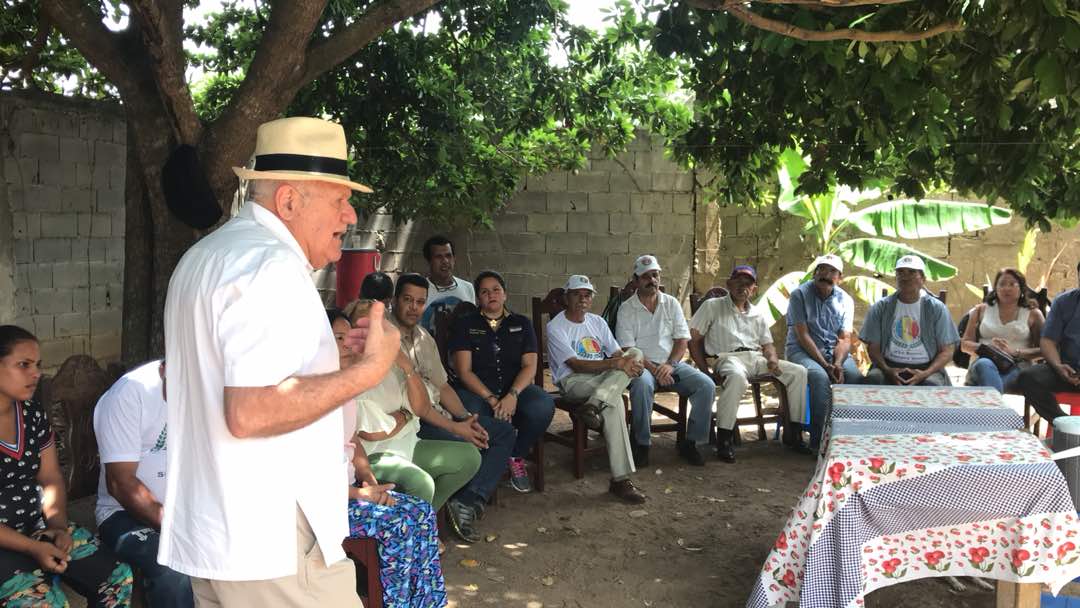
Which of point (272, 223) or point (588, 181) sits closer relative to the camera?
point (272, 223)

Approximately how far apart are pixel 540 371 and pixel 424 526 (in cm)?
289

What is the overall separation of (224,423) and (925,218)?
8.96 metres

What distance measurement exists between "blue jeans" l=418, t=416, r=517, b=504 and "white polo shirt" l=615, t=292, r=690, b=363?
1634mm

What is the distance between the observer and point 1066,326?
6750mm

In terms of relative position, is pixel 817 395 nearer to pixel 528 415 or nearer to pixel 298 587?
pixel 528 415

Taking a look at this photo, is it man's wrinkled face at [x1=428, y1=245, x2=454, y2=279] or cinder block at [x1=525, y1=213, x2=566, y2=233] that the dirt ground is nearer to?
man's wrinkled face at [x1=428, y1=245, x2=454, y2=279]

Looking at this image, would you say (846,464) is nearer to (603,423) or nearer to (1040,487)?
(1040,487)

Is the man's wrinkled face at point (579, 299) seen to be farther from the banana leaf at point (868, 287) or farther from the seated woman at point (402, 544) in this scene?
the banana leaf at point (868, 287)

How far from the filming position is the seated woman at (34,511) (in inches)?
125

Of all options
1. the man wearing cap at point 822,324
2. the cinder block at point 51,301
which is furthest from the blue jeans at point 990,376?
the cinder block at point 51,301

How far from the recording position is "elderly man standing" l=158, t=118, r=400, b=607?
6.45ft

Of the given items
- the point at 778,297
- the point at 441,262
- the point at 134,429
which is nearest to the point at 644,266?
the point at 441,262

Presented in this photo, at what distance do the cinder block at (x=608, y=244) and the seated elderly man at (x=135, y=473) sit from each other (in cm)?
760

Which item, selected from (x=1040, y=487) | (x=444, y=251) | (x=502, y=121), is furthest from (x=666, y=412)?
(x=1040, y=487)
